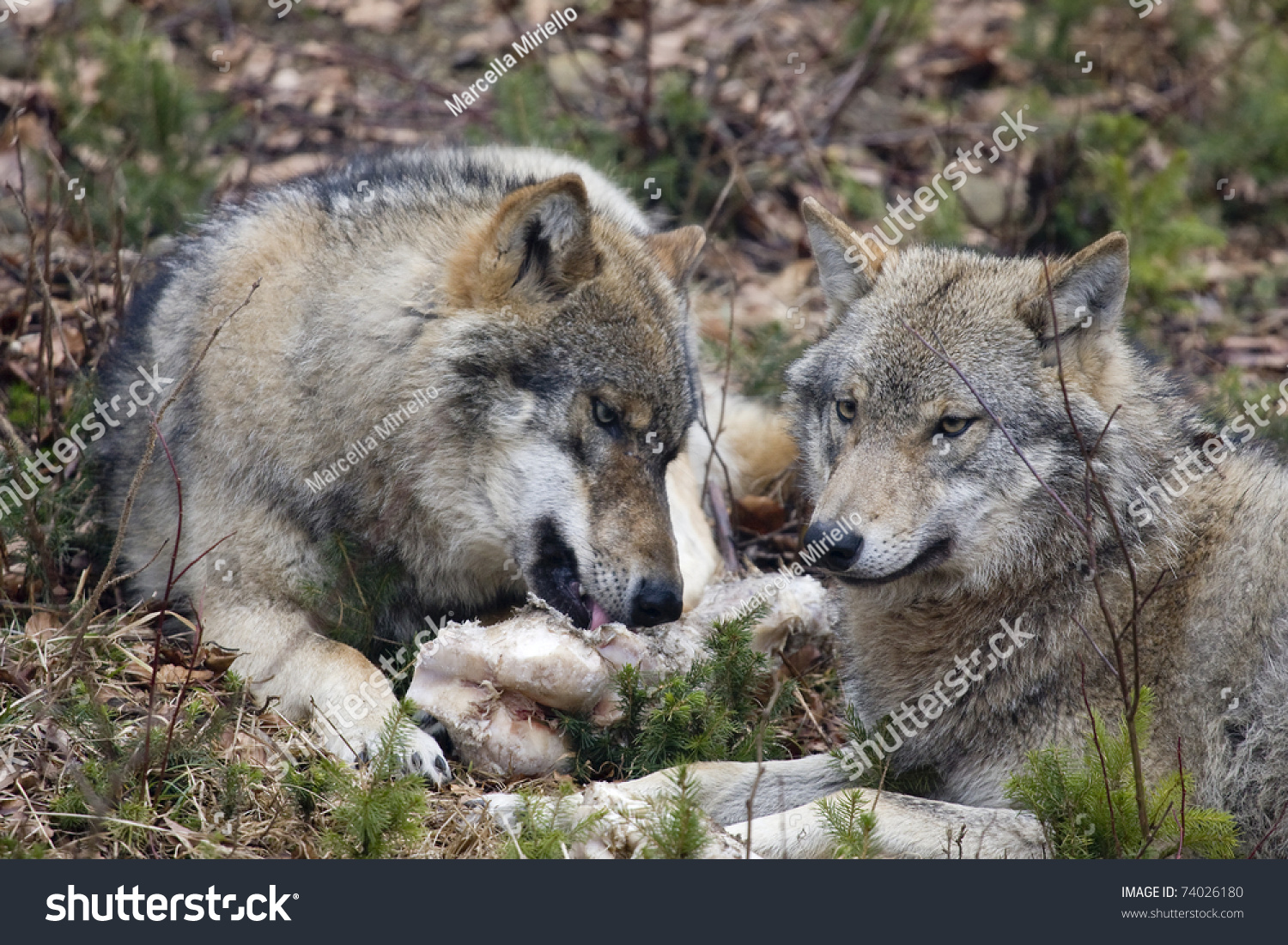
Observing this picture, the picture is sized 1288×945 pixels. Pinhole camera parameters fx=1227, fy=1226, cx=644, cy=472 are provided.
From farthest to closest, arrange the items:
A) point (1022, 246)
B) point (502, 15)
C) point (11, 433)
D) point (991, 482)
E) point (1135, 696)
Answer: point (502, 15) < point (1022, 246) < point (11, 433) < point (991, 482) < point (1135, 696)

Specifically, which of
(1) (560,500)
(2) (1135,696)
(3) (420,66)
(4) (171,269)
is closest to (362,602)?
(1) (560,500)

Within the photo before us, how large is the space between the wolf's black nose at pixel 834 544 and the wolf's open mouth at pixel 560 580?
0.96m

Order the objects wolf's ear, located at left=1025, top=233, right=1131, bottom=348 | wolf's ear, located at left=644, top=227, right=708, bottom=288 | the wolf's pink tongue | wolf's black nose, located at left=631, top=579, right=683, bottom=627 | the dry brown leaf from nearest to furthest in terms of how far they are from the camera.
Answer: wolf's ear, located at left=1025, top=233, right=1131, bottom=348
wolf's black nose, located at left=631, top=579, right=683, bottom=627
the wolf's pink tongue
the dry brown leaf
wolf's ear, located at left=644, top=227, right=708, bottom=288

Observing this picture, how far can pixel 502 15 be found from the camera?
1041 cm

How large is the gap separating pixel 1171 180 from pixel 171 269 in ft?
20.0

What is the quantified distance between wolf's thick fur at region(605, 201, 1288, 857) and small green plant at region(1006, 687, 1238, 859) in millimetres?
226

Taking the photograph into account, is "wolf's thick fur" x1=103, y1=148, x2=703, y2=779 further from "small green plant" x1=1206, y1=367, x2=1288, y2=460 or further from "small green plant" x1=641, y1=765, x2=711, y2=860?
"small green plant" x1=1206, y1=367, x2=1288, y2=460

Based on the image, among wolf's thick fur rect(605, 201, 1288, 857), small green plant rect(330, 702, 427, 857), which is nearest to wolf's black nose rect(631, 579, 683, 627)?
wolf's thick fur rect(605, 201, 1288, 857)

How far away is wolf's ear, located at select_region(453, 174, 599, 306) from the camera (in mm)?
4582

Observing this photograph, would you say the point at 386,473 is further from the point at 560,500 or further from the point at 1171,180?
the point at 1171,180

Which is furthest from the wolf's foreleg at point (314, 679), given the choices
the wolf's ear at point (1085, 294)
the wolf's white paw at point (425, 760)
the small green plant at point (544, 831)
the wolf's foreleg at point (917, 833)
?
the wolf's ear at point (1085, 294)

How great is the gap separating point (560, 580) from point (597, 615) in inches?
8.4

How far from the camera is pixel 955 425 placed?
14.3ft

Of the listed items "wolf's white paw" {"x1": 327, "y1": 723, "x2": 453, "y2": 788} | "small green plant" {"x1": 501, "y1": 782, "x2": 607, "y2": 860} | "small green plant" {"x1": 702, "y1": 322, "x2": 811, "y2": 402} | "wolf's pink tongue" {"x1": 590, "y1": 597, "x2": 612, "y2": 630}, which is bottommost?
"wolf's white paw" {"x1": 327, "y1": 723, "x2": 453, "y2": 788}
